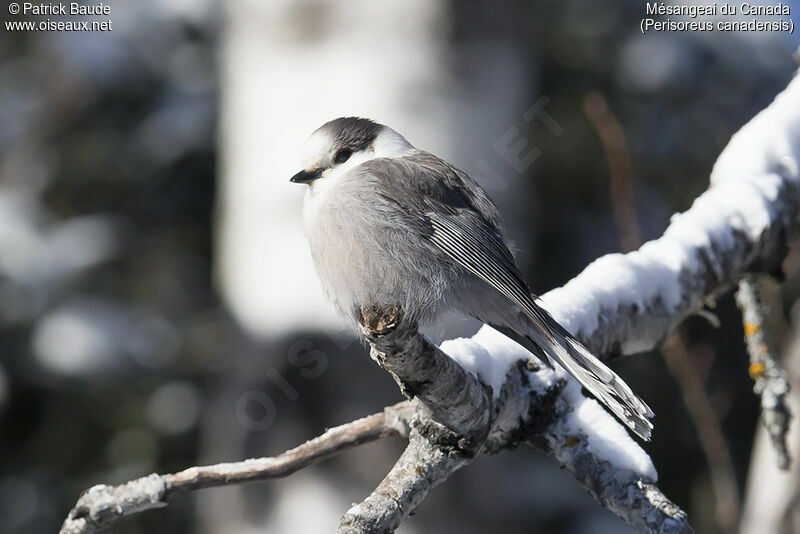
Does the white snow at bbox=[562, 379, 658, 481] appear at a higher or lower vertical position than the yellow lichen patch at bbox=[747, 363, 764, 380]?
higher

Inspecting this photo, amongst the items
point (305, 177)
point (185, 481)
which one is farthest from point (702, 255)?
point (185, 481)

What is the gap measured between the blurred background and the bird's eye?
2.58 ft

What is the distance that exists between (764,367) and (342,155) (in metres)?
1.24

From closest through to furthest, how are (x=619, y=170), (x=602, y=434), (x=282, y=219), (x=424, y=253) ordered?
(x=602, y=434) → (x=424, y=253) → (x=282, y=219) → (x=619, y=170)

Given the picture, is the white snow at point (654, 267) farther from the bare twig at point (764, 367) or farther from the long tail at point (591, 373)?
the bare twig at point (764, 367)

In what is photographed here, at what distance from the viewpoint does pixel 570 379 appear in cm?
178

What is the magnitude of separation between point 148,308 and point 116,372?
16.8 inches

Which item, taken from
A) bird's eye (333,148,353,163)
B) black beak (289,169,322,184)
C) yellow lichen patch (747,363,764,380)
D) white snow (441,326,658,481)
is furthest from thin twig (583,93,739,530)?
white snow (441,326,658,481)

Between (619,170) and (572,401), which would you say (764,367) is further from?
(619,170)

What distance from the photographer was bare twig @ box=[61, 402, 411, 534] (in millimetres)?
1533

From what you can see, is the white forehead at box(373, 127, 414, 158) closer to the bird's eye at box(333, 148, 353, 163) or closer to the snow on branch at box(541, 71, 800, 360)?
the bird's eye at box(333, 148, 353, 163)

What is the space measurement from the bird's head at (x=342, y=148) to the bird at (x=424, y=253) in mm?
42

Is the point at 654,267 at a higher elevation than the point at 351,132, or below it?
below

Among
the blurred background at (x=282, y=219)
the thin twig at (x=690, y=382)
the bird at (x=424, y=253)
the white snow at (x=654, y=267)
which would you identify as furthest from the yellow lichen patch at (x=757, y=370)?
the thin twig at (x=690, y=382)
